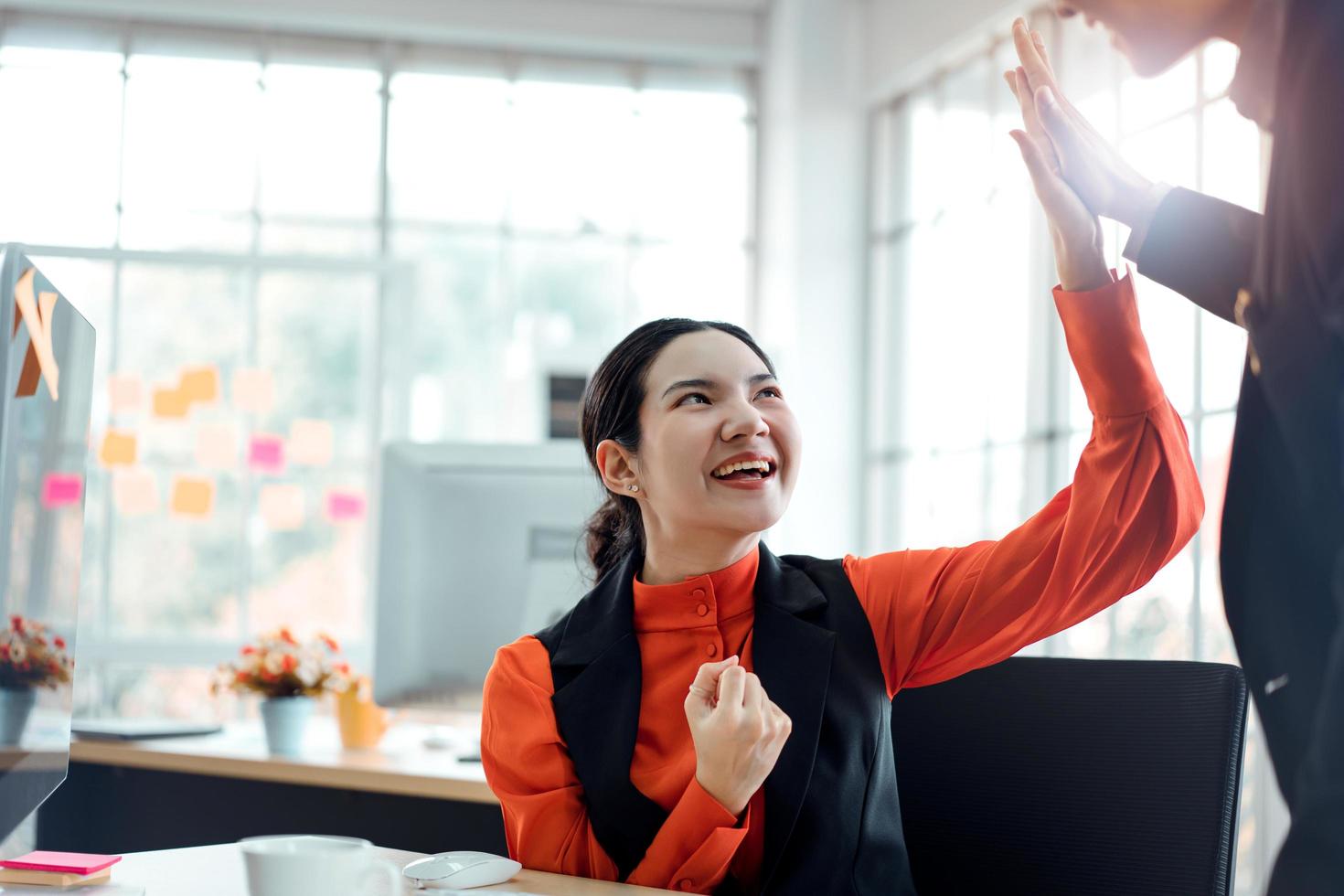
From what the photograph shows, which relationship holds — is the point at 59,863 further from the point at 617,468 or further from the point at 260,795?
the point at 260,795

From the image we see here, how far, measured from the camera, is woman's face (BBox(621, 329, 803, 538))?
1381 millimetres

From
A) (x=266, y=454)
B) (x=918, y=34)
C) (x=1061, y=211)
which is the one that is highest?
(x=918, y=34)

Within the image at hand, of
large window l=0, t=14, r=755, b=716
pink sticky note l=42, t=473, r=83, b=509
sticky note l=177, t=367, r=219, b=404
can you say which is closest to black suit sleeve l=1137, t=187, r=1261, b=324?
pink sticky note l=42, t=473, r=83, b=509

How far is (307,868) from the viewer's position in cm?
90

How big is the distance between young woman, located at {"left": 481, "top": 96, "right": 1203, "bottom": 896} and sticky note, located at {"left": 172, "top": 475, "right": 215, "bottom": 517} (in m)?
3.41

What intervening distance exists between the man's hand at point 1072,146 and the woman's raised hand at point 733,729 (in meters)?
0.49

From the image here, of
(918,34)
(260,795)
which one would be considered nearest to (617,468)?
(260,795)

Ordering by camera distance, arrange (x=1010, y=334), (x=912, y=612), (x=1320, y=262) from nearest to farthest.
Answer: (x=1320, y=262)
(x=912, y=612)
(x=1010, y=334)

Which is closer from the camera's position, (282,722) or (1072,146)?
(1072,146)

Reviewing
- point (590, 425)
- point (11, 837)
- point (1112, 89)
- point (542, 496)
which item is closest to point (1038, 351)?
point (1112, 89)

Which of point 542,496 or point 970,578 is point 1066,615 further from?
point 542,496

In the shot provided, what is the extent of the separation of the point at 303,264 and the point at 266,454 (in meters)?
0.71

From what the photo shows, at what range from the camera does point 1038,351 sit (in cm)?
381

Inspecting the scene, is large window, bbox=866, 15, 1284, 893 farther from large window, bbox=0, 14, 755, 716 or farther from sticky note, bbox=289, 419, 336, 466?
sticky note, bbox=289, 419, 336, 466
